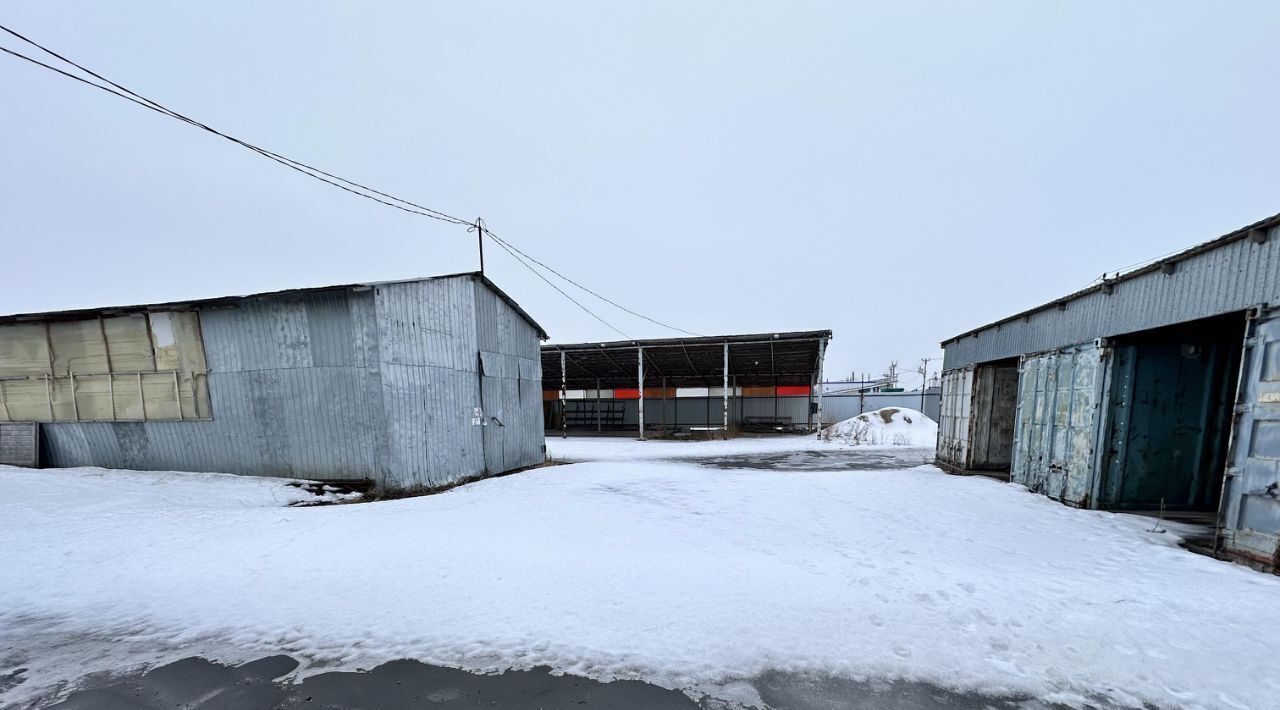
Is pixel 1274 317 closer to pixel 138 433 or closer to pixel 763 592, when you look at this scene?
pixel 763 592

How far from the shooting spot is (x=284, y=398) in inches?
345

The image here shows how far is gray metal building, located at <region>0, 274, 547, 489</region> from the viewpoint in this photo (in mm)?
8477

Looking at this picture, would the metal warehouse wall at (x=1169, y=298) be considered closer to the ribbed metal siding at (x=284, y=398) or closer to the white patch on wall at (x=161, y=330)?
the ribbed metal siding at (x=284, y=398)

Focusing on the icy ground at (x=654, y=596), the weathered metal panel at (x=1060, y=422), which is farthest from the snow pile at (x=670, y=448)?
the icy ground at (x=654, y=596)

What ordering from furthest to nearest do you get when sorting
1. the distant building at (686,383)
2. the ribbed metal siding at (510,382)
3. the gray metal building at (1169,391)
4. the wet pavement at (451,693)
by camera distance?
the distant building at (686,383) → the ribbed metal siding at (510,382) → the gray metal building at (1169,391) → the wet pavement at (451,693)

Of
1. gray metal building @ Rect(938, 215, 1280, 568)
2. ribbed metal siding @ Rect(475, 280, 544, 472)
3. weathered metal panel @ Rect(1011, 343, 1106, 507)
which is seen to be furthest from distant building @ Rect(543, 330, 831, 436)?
gray metal building @ Rect(938, 215, 1280, 568)

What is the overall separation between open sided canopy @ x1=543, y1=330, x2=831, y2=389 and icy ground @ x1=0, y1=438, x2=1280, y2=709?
47.6 feet

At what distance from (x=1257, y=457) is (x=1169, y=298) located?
2.43 metres

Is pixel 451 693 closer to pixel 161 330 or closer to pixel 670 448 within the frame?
pixel 161 330

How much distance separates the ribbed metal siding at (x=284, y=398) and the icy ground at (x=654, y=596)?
178cm

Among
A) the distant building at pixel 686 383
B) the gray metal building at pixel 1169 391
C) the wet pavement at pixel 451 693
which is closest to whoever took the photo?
the wet pavement at pixel 451 693

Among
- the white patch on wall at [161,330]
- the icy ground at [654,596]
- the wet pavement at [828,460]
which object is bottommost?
the wet pavement at [828,460]

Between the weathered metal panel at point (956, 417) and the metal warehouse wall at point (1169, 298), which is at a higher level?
the metal warehouse wall at point (1169, 298)

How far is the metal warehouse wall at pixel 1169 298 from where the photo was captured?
4922mm
